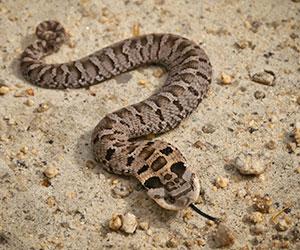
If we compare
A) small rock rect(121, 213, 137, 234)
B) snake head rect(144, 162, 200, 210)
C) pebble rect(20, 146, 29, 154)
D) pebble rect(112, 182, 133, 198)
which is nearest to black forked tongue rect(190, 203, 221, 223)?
snake head rect(144, 162, 200, 210)

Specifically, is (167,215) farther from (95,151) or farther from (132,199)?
(95,151)

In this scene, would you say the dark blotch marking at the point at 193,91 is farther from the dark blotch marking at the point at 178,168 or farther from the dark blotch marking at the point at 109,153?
the dark blotch marking at the point at 109,153

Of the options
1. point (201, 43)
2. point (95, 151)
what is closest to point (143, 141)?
point (95, 151)

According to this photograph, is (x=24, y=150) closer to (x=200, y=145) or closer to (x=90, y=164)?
(x=90, y=164)

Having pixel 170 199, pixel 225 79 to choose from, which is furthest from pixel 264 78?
pixel 170 199

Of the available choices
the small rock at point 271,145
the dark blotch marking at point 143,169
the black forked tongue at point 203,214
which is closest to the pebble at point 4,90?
the dark blotch marking at point 143,169

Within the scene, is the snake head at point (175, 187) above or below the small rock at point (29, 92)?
above
